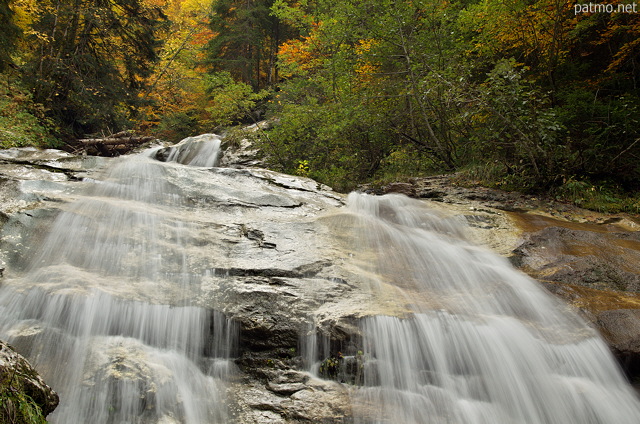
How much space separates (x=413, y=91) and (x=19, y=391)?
9379 millimetres

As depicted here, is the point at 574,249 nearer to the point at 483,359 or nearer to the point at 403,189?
the point at 483,359

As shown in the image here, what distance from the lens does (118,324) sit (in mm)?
2988

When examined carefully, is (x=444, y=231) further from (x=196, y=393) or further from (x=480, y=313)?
(x=196, y=393)

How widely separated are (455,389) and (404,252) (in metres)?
2.03

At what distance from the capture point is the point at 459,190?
7340mm

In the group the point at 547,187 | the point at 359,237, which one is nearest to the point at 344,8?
the point at 547,187

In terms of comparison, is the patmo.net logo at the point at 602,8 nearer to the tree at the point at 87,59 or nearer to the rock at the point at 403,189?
the rock at the point at 403,189

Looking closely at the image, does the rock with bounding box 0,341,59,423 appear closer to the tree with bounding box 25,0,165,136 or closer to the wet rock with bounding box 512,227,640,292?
the wet rock with bounding box 512,227,640,292

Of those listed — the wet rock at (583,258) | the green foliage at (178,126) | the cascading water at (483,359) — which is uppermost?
the green foliage at (178,126)

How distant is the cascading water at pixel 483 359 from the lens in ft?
9.25

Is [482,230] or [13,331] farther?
[482,230]

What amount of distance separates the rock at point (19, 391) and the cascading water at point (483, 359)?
2047 millimetres

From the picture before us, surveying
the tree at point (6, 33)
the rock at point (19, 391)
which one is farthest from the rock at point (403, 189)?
the tree at point (6, 33)

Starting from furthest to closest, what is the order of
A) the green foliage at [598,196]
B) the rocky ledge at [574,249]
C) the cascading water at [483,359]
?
1. the green foliage at [598,196]
2. the rocky ledge at [574,249]
3. the cascading water at [483,359]
